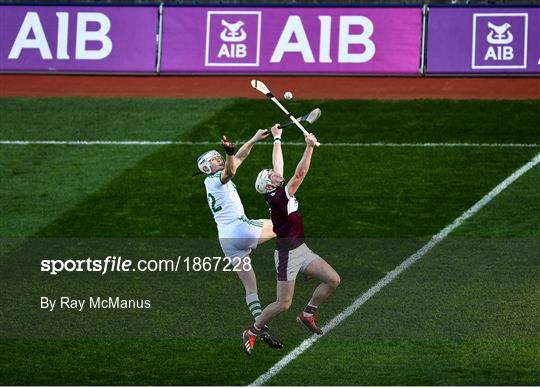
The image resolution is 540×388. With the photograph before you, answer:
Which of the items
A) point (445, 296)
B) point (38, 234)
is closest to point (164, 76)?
point (38, 234)

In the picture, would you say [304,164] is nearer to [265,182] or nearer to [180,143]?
[265,182]

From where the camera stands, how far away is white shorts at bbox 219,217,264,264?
19.5 metres

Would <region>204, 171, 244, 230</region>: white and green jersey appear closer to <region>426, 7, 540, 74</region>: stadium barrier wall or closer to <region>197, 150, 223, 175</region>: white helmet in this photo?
<region>197, 150, 223, 175</region>: white helmet

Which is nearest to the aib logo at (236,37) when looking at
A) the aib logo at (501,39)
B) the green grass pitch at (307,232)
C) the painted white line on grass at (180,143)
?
the green grass pitch at (307,232)

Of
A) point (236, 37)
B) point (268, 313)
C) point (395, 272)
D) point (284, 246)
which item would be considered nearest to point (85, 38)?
point (236, 37)

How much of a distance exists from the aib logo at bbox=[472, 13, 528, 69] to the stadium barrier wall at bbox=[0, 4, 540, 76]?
0.07 ft

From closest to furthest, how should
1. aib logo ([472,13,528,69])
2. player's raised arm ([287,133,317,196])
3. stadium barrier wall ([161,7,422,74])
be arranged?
player's raised arm ([287,133,317,196]), aib logo ([472,13,528,69]), stadium barrier wall ([161,7,422,74])

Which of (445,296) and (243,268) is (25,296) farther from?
(445,296)

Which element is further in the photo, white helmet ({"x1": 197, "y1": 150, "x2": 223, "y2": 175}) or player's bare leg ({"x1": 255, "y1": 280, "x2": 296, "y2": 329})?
white helmet ({"x1": 197, "y1": 150, "x2": 223, "y2": 175})

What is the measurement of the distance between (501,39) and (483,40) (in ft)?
1.20

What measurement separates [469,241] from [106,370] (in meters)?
7.32

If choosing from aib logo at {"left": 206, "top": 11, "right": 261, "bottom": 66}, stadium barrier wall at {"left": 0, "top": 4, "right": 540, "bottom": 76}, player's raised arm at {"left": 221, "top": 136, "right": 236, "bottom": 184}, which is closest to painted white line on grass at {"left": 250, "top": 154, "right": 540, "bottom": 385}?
player's raised arm at {"left": 221, "top": 136, "right": 236, "bottom": 184}

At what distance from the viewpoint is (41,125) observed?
2975 cm

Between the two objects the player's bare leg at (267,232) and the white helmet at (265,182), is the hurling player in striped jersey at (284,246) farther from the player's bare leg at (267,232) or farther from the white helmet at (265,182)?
the player's bare leg at (267,232)
